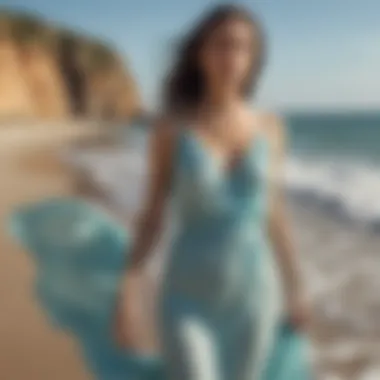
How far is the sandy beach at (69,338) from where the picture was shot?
119 centimetres

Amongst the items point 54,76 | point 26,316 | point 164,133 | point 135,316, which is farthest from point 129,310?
point 54,76

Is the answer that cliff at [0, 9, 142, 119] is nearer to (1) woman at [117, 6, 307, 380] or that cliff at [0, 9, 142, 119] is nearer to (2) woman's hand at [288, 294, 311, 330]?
(1) woman at [117, 6, 307, 380]

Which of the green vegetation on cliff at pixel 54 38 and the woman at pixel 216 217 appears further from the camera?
the green vegetation on cliff at pixel 54 38

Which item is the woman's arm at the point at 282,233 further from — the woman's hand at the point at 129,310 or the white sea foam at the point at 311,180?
the woman's hand at the point at 129,310

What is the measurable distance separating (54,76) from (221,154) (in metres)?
0.29

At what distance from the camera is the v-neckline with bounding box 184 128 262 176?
1132 mm

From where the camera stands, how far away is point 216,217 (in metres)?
1.13

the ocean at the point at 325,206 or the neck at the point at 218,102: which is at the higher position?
the neck at the point at 218,102

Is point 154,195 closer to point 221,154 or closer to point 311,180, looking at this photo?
point 221,154

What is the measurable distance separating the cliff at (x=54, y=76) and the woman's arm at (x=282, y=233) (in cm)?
21

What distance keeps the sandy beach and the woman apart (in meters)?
0.05

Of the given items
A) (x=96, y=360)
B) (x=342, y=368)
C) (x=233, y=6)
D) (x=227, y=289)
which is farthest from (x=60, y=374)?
(x=233, y=6)

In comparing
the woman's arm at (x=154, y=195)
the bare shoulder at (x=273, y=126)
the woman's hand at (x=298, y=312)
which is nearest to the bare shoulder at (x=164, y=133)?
the woman's arm at (x=154, y=195)

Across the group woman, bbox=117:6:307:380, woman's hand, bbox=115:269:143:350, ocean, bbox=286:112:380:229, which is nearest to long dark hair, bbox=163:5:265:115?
woman, bbox=117:6:307:380
